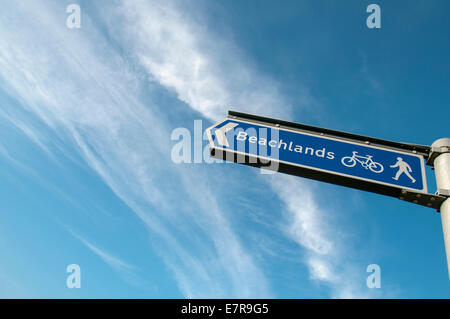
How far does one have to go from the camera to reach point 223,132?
127 inches

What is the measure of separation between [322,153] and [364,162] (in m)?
0.38

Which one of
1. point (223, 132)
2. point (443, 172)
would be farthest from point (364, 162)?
point (223, 132)

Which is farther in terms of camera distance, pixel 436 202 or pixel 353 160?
pixel 353 160

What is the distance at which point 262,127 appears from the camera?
336 centimetres

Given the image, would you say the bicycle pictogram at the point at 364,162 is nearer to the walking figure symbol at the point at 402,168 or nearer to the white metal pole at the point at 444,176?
the walking figure symbol at the point at 402,168

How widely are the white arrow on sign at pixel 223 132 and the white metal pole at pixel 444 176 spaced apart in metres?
1.82
